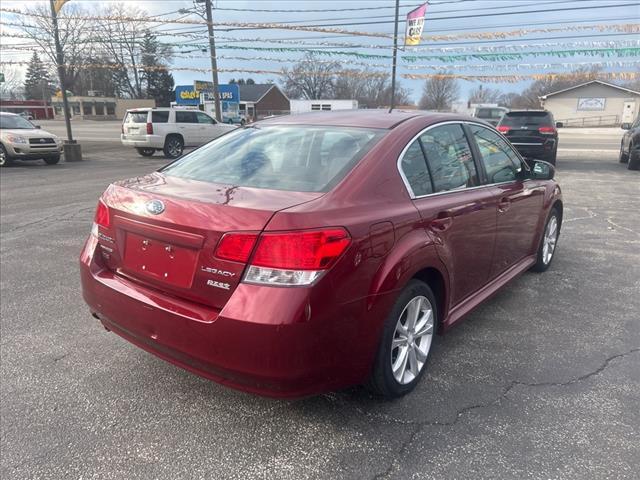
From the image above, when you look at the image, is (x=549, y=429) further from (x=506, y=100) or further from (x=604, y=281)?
(x=506, y=100)

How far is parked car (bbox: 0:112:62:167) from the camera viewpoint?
1456 centimetres

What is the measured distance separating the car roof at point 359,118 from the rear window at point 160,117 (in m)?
16.2

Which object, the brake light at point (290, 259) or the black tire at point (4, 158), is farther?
the black tire at point (4, 158)

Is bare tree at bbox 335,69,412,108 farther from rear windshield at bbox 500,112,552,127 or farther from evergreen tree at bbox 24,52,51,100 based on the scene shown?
Result: rear windshield at bbox 500,112,552,127

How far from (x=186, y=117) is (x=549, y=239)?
16755 mm

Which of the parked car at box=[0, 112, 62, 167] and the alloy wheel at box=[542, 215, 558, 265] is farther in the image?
the parked car at box=[0, 112, 62, 167]

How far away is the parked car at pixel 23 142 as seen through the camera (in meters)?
14.6

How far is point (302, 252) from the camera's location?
2182 millimetres

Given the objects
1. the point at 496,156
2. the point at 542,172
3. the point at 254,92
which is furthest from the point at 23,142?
the point at 254,92

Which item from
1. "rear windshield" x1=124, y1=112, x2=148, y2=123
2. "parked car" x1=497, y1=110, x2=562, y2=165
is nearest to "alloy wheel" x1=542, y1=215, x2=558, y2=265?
"parked car" x1=497, y1=110, x2=562, y2=165

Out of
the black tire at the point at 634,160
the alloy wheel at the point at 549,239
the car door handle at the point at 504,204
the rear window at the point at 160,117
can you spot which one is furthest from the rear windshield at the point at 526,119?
the rear window at the point at 160,117

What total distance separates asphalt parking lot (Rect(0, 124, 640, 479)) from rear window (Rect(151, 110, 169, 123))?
49.7 ft

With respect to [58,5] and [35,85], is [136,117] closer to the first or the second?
[58,5]

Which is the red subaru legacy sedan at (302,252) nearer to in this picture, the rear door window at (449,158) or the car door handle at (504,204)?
the rear door window at (449,158)
